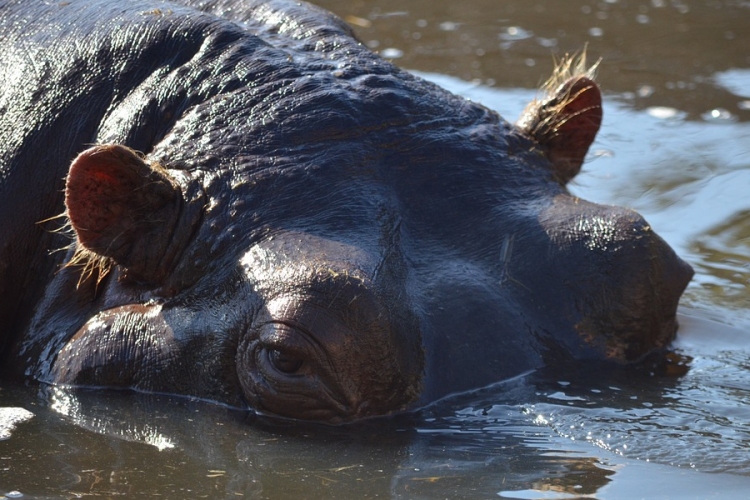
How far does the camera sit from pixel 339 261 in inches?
145

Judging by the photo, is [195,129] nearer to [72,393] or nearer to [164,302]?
[164,302]

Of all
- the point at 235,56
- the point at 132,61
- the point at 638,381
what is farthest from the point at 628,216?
the point at 132,61

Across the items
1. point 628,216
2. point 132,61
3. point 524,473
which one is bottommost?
point 524,473

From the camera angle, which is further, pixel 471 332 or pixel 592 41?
pixel 592 41

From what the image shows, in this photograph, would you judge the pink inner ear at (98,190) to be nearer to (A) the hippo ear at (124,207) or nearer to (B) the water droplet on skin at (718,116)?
(A) the hippo ear at (124,207)

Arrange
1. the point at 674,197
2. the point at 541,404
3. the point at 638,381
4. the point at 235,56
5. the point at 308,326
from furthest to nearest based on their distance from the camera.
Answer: the point at 674,197
the point at 235,56
the point at 638,381
the point at 541,404
the point at 308,326

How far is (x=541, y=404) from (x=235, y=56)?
5.39 feet

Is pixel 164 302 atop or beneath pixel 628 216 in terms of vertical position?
beneath

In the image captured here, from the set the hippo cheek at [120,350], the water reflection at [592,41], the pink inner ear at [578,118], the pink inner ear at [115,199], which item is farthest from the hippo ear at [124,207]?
the water reflection at [592,41]

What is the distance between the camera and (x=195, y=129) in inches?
166

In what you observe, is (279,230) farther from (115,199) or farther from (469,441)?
(469,441)

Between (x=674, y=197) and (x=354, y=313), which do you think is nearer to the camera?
(x=354, y=313)

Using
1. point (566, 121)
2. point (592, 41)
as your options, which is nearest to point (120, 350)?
point (566, 121)

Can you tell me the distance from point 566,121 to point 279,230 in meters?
1.48
